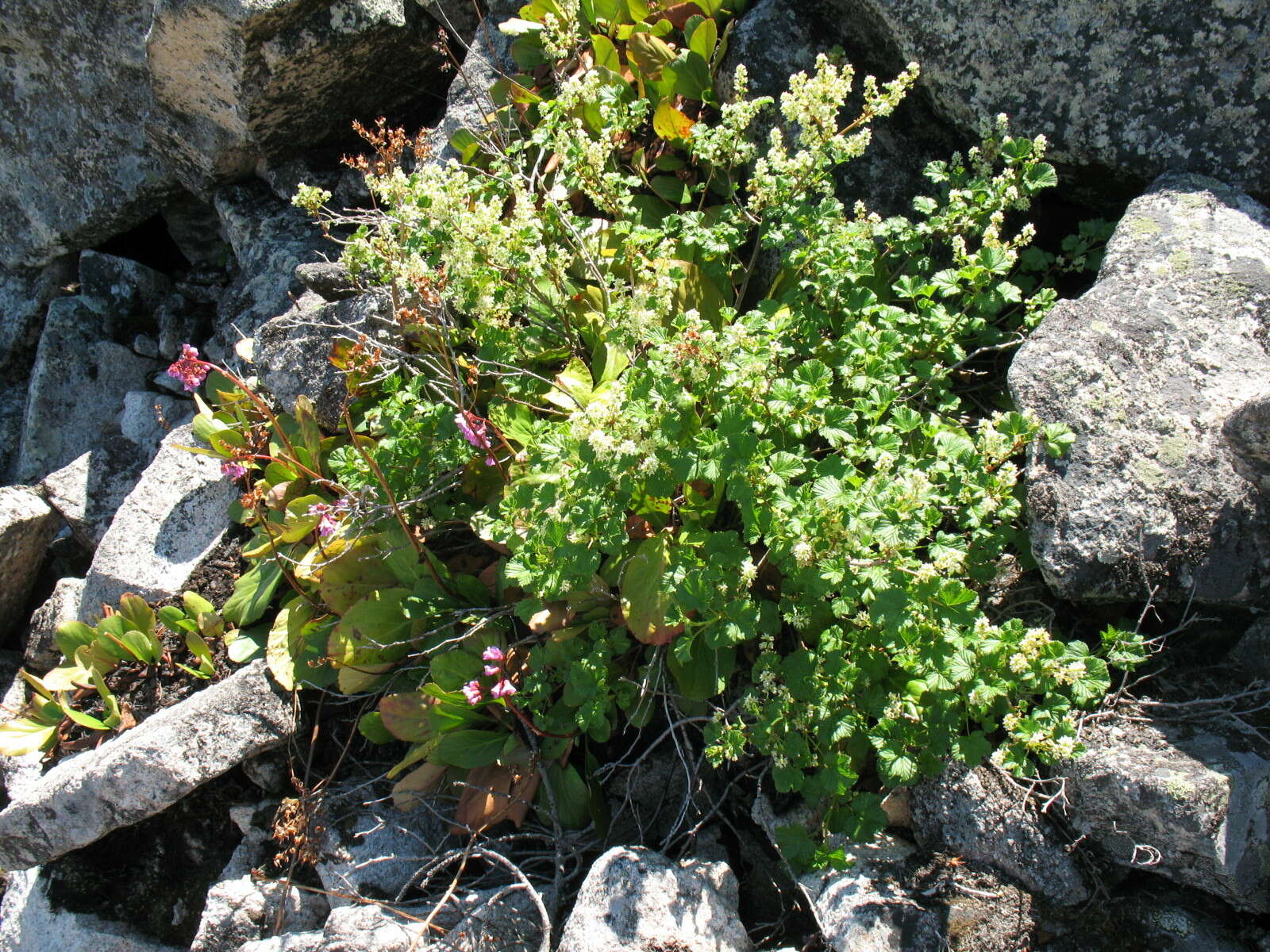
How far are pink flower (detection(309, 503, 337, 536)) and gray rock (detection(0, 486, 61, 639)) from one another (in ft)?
6.69

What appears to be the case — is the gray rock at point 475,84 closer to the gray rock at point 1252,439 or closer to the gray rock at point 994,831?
the gray rock at point 1252,439

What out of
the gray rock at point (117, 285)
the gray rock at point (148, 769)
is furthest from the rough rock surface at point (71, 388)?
the gray rock at point (148, 769)

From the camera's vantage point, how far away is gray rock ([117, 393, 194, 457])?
5.10 meters

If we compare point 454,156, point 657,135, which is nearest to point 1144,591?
point 657,135

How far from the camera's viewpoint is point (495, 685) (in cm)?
319

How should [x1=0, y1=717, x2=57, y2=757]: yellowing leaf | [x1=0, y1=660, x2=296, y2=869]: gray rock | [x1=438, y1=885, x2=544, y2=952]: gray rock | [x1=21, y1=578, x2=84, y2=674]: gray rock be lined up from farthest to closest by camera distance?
[x1=21, y1=578, x2=84, y2=674]: gray rock
[x1=0, y1=717, x2=57, y2=757]: yellowing leaf
[x1=0, y1=660, x2=296, y2=869]: gray rock
[x1=438, y1=885, x2=544, y2=952]: gray rock

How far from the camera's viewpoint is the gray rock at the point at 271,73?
4.49 metres

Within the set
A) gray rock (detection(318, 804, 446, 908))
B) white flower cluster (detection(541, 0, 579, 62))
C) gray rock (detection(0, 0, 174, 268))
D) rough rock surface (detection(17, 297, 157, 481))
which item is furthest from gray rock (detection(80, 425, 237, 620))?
white flower cluster (detection(541, 0, 579, 62))

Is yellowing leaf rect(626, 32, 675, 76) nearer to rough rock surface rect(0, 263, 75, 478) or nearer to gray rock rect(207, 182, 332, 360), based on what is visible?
gray rock rect(207, 182, 332, 360)

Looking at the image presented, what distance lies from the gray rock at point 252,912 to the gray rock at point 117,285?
3.48 meters

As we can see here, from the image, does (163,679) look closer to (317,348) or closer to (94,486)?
(94,486)

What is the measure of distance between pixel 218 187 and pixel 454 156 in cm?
158

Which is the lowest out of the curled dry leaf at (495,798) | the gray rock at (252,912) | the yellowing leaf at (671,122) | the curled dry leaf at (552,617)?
the gray rock at (252,912)

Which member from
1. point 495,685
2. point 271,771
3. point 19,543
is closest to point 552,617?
point 495,685
